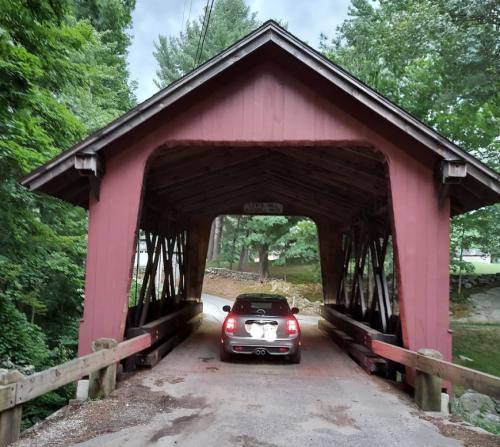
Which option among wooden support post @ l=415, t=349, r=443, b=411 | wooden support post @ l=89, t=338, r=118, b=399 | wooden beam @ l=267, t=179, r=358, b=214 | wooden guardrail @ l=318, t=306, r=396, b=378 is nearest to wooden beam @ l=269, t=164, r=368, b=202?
wooden beam @ l=267, t=179, r=358, b=214

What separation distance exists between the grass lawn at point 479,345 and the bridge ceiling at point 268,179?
19.5ft

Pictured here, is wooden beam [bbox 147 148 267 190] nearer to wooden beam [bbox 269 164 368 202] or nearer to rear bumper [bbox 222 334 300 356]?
wooden beam [bbox 269 164 368 202]

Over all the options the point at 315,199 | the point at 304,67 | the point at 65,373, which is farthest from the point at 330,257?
the point at 65,373

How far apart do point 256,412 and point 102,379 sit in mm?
1906

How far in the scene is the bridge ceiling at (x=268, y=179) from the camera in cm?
788

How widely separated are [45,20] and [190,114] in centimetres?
275

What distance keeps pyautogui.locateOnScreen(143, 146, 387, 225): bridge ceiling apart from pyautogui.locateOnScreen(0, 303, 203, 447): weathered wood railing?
9.30ft

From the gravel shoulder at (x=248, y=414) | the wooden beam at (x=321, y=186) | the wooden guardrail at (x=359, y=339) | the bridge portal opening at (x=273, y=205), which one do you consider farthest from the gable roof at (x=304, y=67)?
the wooden beam at (x=321, y=186)

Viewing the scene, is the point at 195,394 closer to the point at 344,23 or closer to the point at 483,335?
the point at 483,335

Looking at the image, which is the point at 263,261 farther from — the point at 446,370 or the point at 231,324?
the point at 446,370

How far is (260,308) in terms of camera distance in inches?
296

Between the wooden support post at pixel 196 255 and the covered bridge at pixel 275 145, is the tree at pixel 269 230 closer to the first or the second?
the wooden support post at pixel 196 255

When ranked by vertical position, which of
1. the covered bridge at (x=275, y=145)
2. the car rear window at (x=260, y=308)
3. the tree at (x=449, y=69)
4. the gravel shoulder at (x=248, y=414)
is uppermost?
the tree at (x=449, y=69)

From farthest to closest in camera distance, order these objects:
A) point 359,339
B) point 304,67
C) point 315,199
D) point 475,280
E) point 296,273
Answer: point 296,273
point 475,280
point 315,199
point 359,339
point 304,67
